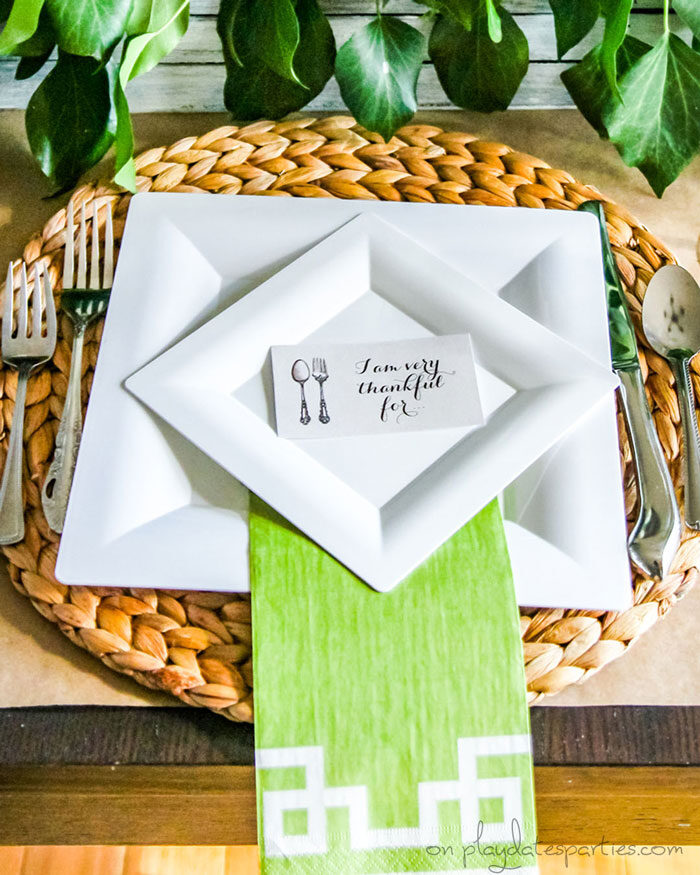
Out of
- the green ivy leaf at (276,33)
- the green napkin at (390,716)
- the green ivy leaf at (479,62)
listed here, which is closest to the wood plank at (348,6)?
the green ivy leaf at (479,62)

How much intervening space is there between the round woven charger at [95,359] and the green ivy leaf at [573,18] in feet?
0.30

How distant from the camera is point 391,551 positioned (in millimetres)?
428

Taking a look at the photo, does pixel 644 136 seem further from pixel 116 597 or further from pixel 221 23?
pixel 116 597

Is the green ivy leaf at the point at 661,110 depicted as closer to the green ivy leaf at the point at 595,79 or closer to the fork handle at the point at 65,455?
the green ivy leaf at the point at 595,79

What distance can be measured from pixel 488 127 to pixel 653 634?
483 millimetres

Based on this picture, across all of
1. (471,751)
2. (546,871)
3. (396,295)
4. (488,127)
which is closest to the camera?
(471,751)

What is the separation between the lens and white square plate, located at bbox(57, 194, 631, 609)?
43 centimetres

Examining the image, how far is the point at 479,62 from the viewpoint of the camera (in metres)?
0.64

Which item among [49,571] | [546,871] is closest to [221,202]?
[49,571]

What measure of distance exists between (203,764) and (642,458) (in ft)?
1.12

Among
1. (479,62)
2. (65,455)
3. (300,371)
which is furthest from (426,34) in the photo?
(65,455)

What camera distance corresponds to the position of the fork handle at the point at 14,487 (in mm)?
475

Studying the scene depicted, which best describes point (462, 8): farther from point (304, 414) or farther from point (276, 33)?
point (304, 414)

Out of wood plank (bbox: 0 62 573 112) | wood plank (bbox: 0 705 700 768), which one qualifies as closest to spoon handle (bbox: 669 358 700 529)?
wood plank (bbox: 0 705 700 768)
